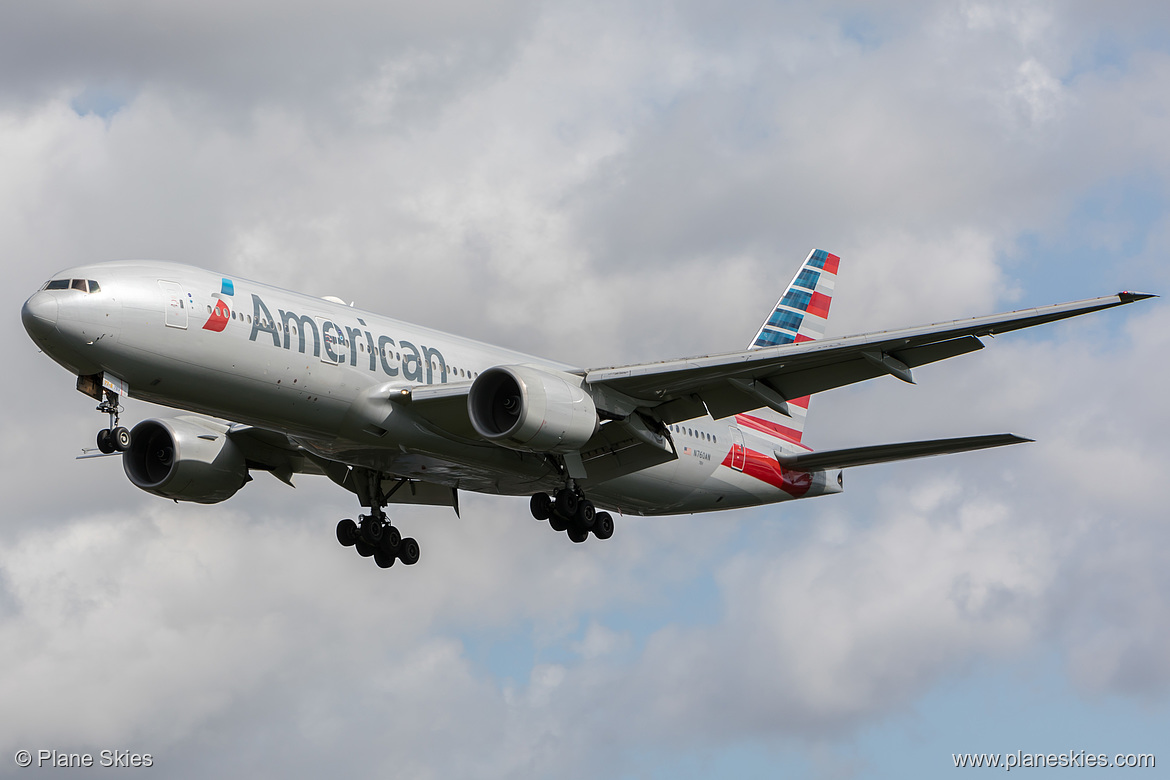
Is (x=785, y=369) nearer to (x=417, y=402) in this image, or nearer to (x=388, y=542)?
(x=417, y=402)

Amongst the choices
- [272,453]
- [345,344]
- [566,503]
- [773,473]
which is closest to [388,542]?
[272,453]

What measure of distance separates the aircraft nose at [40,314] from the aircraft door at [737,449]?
60.6 feet

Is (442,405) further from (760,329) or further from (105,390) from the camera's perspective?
(760,329)

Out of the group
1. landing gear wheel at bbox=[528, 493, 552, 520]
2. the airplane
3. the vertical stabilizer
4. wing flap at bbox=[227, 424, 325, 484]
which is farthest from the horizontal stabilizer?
wing flap at bbox=[227, 424, 325, 484]

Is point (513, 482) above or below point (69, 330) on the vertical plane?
below

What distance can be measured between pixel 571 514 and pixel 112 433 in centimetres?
1141

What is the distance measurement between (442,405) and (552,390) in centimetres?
245

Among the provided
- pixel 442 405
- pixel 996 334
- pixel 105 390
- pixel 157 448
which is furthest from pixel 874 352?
pixel 157 448

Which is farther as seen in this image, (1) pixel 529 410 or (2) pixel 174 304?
(1) pixel 529 410

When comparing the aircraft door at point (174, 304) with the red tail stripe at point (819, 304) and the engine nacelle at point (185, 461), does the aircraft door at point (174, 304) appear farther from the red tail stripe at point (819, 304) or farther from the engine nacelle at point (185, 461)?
the red tail stripe at point (819, 304)

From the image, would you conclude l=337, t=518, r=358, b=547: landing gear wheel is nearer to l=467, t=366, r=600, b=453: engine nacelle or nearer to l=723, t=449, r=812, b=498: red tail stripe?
l=467, t=366, r=600, b=453: engine nacelle

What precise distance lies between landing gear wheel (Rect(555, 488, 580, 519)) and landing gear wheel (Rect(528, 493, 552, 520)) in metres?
0.36

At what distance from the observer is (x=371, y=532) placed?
3666 centimetres

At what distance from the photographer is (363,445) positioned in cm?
3108
